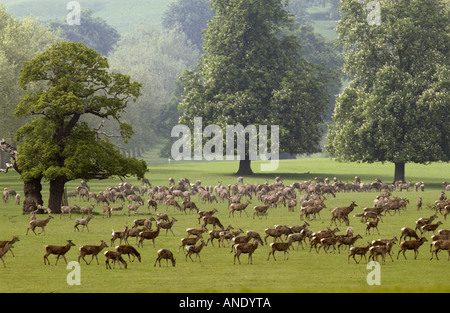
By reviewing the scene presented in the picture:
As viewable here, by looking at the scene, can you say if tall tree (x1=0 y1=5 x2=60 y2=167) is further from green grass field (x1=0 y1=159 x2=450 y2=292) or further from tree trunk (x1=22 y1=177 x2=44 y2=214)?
green grass field (x1=0 y1=159 x2=450 y2=292)

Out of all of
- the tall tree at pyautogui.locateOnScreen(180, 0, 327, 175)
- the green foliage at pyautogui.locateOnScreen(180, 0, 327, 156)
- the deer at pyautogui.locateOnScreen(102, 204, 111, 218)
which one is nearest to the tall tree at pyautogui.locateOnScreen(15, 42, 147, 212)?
the deer at pyautogui.locateOnScreen(102, 204, 111, 218)

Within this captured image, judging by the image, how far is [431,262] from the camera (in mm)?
31547

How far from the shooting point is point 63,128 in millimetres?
54719

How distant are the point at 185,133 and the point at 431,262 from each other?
71925mm

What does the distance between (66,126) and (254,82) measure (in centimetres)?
4337

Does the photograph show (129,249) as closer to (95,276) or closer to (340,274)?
(95,276)

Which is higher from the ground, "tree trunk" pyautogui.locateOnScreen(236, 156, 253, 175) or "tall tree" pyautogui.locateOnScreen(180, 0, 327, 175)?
"tall tree" pyautogui.locateOnScreen(180, 0, 327, 175)

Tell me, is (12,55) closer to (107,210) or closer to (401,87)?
(401,87)

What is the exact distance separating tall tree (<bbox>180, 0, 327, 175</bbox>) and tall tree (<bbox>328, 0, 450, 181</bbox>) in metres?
9.30

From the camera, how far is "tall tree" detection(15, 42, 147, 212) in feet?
Answer: 172

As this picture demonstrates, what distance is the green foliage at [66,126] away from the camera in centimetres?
5253

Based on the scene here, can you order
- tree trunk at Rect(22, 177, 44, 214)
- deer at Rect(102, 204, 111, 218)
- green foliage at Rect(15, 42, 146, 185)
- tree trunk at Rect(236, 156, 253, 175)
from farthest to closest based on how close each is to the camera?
tree trunk at Rect(236, 156, 253, 175) < tree trunk at Rect(22, 177, 44, 214) < green foliage at Rect(15, 42, 146, 185) < deer at Rect(102, 204, 111, 218)
